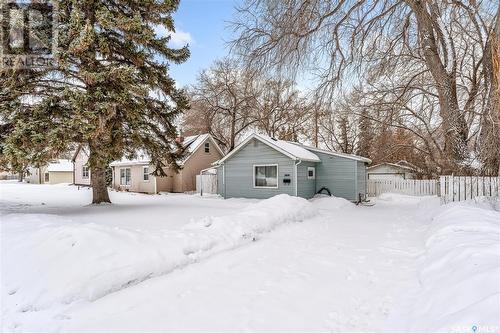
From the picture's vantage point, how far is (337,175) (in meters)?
15.7

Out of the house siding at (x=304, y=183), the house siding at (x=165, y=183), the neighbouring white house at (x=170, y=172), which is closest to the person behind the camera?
the house siding at (x=304, y=183)

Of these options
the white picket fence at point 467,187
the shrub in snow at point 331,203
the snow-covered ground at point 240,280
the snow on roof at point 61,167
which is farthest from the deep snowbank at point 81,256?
the snow on roof at point 61,167

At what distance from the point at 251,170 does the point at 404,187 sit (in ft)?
33.6

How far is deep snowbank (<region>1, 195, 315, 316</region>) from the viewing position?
12.0 feet

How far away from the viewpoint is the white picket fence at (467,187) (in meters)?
9.92

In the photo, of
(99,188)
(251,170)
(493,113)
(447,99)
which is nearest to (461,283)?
(493,113)

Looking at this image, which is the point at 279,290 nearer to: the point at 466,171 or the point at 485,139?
the point at 485,139

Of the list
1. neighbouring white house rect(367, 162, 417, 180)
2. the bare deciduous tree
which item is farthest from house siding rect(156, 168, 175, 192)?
neighbouring white house rect(367, 162, 417, 180)

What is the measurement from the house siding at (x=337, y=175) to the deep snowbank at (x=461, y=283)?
379 inches

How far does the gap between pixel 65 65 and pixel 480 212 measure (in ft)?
39.3

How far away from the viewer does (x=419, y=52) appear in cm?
1257

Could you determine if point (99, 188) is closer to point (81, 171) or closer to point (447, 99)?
point (447, 99)
